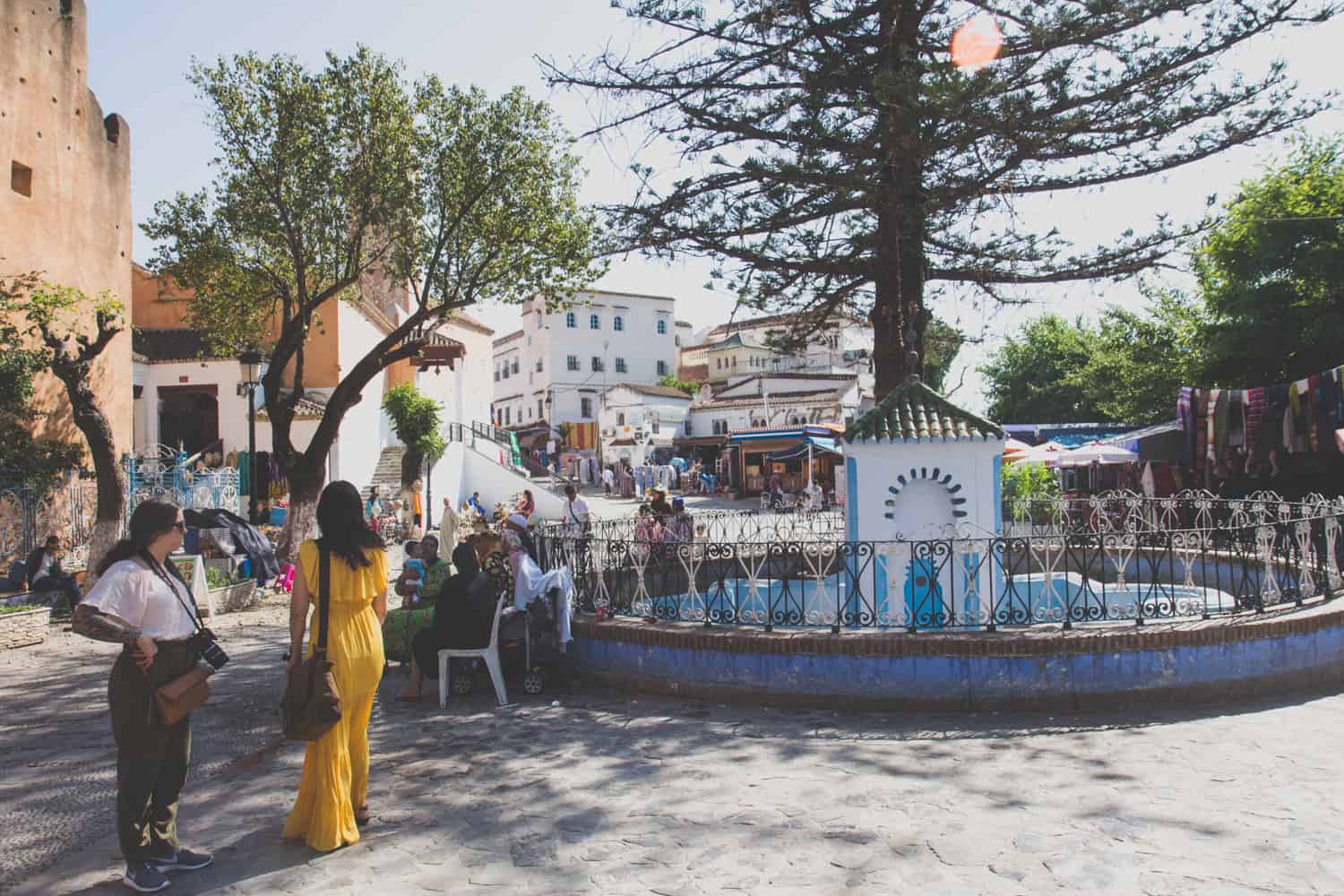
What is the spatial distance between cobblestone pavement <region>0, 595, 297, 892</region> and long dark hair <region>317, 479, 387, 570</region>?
2245 mm

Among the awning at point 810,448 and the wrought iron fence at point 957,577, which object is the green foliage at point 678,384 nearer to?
the awning at point 810,448

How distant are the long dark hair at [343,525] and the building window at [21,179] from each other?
52.2 ft

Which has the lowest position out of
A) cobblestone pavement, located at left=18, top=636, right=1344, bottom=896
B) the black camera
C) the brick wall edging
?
cobblestone pavement, located at left=18, top=636, right=1344, bottom=896

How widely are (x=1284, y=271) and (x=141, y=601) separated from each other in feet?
76.9

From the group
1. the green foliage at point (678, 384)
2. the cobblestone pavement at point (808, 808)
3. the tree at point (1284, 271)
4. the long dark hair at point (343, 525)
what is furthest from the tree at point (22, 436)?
the green foliage at point (678, 384)

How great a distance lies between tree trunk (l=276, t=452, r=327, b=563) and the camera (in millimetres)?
16953

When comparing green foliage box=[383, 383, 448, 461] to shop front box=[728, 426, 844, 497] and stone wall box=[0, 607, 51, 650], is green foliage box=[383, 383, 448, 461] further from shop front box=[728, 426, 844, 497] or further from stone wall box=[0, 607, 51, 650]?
stone wall box=[0, 607, 51, 650]

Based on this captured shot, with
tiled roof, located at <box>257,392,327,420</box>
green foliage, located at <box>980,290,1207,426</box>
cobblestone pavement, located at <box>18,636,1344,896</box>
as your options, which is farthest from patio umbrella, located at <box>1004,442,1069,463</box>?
tiled roof, located at <box>257,392,327,420</box>

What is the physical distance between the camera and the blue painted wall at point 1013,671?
23.7 ft

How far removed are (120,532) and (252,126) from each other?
7.35 m

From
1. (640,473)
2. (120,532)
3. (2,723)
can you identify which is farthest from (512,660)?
(640,473)

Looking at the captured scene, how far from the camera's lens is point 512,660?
8.24m

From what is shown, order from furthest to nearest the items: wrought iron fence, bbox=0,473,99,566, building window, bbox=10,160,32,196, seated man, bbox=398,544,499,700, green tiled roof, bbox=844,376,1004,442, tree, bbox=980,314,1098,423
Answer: tree, bbox=980,314,1098,423 < building window, bbox=10,160,32,196 < wrought iron fence, bbox=0,473,99,566 < green tiled roof, bbox=844,376,1004,442 < seated man, bbox=398,544,499,700

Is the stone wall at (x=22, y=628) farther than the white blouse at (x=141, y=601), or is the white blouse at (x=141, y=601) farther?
the stone wall at (x=22, y=628)
